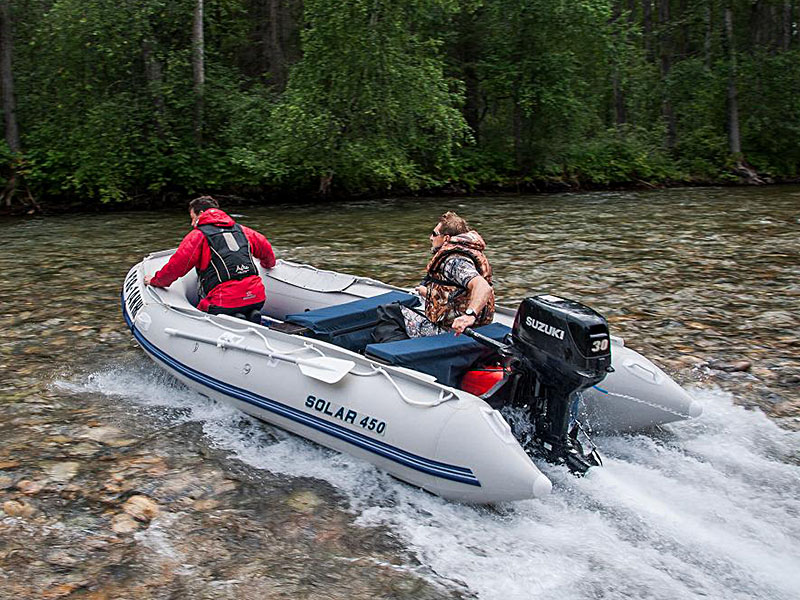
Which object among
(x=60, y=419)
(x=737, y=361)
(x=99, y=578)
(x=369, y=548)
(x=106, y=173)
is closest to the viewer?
(x=99, y=578)

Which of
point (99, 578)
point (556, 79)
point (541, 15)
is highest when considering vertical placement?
point (541, 15)

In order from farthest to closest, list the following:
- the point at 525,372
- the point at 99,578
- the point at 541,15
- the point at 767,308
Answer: the point at 541,15 → the point at 767,308 → the point at 525,372 → the point at 99,578

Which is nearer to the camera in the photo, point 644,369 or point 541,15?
point 644,369

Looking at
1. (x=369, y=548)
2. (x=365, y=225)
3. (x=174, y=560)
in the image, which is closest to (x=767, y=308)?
(x=369, y=548)

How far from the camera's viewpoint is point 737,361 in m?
5.99

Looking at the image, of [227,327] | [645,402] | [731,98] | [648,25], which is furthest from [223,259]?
[648,25]

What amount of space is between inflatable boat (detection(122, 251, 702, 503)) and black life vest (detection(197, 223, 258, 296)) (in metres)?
0.29

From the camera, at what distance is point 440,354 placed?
171 inches

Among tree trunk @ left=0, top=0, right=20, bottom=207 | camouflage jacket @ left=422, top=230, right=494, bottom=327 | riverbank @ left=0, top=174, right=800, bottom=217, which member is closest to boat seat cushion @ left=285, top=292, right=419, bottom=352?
camouflage jacket @ left=422, top=230, right=494, bottom=327

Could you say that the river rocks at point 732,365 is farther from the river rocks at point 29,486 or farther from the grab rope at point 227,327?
the river rocks at point 29,486

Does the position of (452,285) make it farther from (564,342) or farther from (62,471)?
(62,471)

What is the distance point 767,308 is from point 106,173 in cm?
1137

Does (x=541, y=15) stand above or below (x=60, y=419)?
above

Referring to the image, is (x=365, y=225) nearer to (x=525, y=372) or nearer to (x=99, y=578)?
(x=525, y=372)
